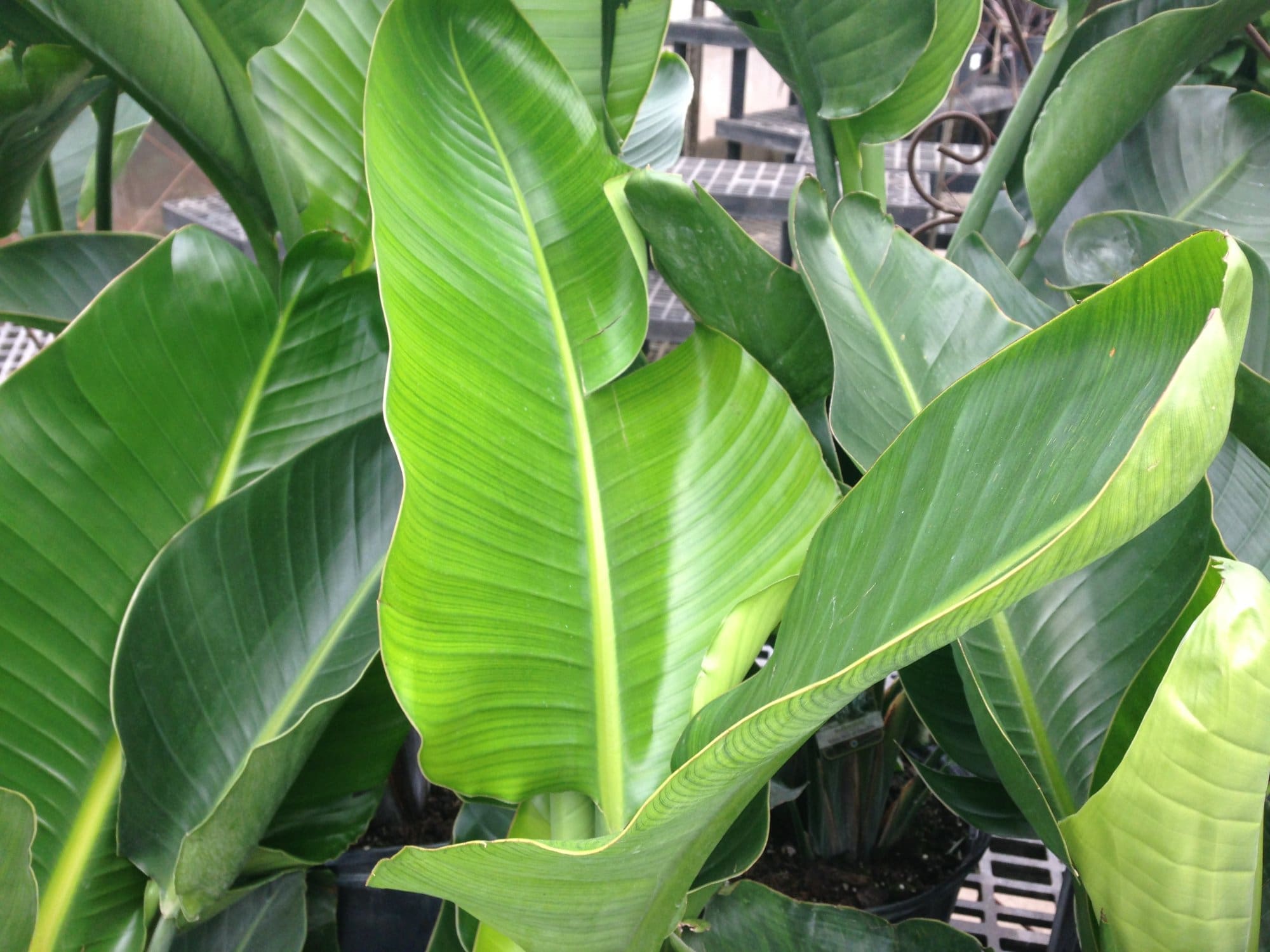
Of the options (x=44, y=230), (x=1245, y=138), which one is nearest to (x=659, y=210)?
(x=1245, y=138)

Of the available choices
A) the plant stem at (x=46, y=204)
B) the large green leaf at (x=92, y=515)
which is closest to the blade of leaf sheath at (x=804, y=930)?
the large green leaf at (x=92, y=515)

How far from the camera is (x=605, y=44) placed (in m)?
0.57

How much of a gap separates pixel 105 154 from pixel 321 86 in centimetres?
19

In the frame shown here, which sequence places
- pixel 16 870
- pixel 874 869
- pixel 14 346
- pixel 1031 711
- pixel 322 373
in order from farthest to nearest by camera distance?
1. pixel 14 346
2. pixel 874 869
3. pixel 322 373
4. pixel 1031 711
5. pixel 16 870

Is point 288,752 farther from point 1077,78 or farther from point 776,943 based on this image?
point 1077,78

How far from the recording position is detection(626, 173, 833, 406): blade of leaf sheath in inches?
18.3

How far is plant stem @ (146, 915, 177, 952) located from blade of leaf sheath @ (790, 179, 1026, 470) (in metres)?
0.42

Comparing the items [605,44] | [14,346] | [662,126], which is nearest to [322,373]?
[605,44]

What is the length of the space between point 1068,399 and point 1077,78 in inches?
13.5

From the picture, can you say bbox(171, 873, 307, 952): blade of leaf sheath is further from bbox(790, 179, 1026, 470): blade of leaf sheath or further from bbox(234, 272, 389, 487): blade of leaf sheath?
bbox(790, 179, 1026, 470): blade of leaf sheath

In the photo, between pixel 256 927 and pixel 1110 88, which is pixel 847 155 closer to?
pixel 1110 88

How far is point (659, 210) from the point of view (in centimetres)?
47

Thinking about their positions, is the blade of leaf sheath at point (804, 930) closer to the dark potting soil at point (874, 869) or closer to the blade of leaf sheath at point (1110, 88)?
the dark potting soil at point (874, 869)

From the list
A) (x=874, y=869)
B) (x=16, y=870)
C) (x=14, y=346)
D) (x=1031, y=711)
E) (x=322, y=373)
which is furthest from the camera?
(x=14, y=346)
